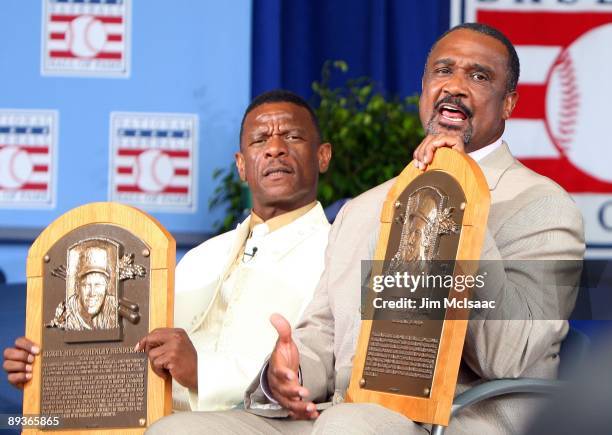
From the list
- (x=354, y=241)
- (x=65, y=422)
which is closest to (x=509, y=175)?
(x=354, y=241)

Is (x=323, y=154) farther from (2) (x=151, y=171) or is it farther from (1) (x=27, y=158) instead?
(1) (x=27, y=158)

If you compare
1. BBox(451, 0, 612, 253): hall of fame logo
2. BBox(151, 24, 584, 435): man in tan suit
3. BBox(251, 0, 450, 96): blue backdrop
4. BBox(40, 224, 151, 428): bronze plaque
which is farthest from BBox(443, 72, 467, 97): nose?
BBox(251, 0, 450, 96): blue backdrop

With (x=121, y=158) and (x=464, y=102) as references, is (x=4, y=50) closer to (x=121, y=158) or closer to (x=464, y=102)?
(x=121, y=158)

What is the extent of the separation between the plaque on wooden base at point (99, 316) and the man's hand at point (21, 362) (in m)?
0.02

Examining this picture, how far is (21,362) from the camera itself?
3205mm

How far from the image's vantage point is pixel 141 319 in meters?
3.12

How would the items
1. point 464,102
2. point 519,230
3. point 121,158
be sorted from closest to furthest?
1. point 519,230
2. point 464,102
3. point 121,158

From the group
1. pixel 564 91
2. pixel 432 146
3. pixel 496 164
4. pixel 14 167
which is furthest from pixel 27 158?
pixel 432 146

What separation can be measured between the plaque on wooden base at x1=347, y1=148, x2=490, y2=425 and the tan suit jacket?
11 cm

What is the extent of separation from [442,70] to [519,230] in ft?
1.91

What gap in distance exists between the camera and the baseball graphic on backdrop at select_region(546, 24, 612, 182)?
19.5ft

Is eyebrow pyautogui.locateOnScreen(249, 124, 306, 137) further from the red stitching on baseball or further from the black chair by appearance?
the red stitching on baseball

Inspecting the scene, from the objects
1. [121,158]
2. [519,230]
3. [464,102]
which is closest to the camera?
[519,230]

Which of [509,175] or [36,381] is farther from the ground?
[509,175]
